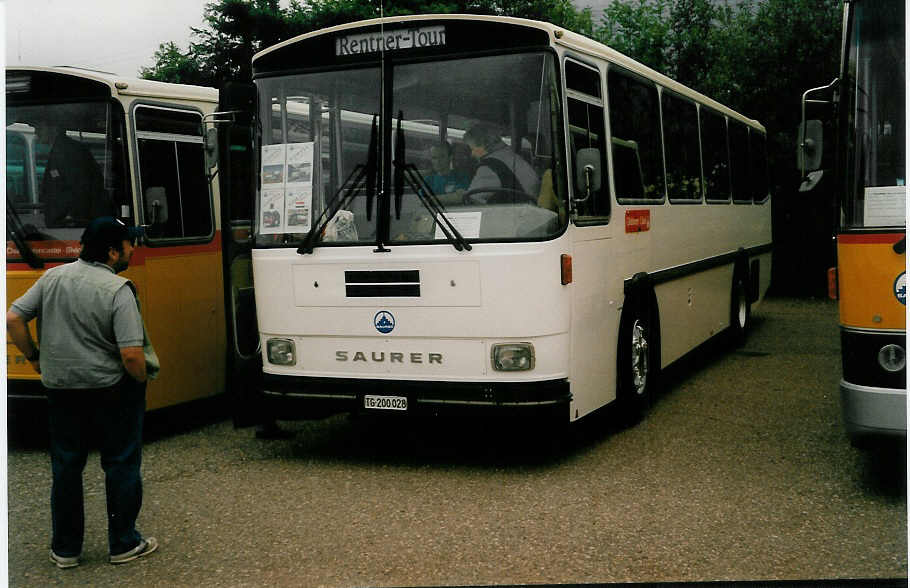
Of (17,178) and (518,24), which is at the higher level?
(518,24)

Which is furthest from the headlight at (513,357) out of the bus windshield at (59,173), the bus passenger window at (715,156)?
the bus passenger window at (715,156)

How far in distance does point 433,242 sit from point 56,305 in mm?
2483

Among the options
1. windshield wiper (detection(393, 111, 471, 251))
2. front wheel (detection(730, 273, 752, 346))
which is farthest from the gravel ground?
front wheel (detection(730, 273, 752, 346))

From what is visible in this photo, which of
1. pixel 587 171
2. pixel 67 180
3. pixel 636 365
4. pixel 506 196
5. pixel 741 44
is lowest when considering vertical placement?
pixel 636 365

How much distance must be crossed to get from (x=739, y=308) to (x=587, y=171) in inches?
273

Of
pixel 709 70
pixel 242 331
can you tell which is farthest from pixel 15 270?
pixel 709 70

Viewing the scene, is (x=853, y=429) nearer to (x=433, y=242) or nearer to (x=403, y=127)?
(x=433, y=242)

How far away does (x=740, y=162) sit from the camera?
13.5m

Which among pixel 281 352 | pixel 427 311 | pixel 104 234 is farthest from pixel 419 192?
pixel 104 234

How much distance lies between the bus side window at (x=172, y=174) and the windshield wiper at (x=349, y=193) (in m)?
1.64

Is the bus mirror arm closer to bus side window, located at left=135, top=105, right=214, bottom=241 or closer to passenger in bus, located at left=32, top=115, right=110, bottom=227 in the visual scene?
bus side window, located at left=135, top=105, right=214, bottom=241

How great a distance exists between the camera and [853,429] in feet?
19.7

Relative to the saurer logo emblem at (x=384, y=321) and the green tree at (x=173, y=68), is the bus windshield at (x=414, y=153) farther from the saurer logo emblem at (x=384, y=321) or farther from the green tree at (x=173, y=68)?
the green tree at (x=173, y=68)

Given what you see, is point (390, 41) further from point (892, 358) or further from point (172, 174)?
point (892, 358)
